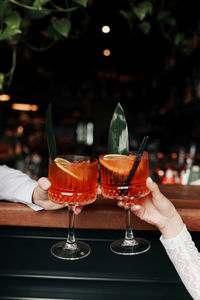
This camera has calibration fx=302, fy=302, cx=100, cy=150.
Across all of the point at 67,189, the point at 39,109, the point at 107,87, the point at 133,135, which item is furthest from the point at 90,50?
the point at 133,135

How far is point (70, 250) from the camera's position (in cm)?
91

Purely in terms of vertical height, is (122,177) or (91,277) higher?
(122,177)

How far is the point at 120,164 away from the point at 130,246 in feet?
0.99

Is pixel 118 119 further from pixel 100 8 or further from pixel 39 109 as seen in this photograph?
pixel 39 109

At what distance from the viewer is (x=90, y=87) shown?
589 cm

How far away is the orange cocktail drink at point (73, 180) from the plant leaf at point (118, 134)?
80 millimetres

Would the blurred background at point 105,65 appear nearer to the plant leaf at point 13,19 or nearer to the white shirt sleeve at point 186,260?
the plant leaf at point 13,19

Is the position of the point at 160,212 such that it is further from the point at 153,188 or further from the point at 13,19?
the point at 13,19

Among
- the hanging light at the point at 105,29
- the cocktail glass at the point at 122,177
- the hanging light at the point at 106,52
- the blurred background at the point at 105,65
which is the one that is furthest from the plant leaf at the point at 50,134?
the hanging light at the point at 106,52

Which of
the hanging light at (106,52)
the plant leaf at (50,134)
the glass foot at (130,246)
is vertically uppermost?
the hanging light at (106,52)

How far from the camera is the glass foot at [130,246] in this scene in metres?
0.90

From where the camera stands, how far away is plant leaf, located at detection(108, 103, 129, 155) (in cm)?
83

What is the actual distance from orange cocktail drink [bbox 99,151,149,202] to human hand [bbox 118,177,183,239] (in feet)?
0.10

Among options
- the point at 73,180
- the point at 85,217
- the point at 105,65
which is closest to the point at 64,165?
the point at 73,180
